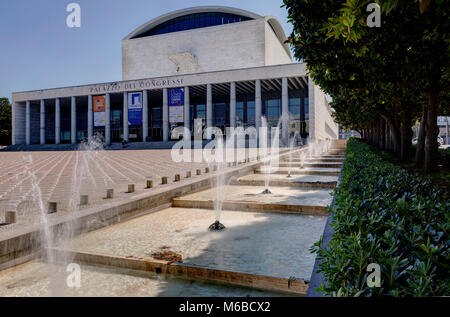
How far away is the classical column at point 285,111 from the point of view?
38.5 m

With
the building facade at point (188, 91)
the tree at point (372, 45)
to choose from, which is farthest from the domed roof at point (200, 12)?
the tree at point (372, 45)

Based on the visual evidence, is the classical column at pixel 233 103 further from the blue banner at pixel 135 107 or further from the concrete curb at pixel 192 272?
the concrete curb at pixel 192 272

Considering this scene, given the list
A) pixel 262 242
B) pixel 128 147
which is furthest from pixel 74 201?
pixel 128 147

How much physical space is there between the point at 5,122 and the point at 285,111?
53.1 m

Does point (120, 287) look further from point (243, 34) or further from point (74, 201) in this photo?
point (243, 34)

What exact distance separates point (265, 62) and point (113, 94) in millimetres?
24347

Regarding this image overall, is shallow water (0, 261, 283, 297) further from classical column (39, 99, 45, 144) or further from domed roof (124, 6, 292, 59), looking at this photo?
classical column (39, 99, 45, 144)

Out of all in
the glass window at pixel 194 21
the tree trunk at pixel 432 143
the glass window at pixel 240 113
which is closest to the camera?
the tree trunk at pixel 432 143

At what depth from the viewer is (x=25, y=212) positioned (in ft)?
15.8

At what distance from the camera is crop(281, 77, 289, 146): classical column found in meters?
38.5

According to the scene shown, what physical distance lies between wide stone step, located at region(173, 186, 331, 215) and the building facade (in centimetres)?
3269

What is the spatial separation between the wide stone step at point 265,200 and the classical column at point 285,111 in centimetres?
3078

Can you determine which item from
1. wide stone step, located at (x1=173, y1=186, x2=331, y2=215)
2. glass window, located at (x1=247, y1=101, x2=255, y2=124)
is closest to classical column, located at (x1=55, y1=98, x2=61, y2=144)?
glass window, located at (x1=247, y1=101, x2=255, y2=124)

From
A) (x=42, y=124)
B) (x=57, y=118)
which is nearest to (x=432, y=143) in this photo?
(x=57, y=118)
